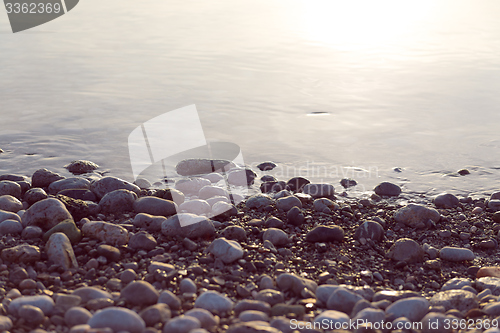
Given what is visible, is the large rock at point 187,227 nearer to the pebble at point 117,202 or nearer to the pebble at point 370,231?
the pebble at point 117,202

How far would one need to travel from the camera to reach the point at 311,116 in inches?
254

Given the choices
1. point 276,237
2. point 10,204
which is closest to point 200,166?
point 276,237

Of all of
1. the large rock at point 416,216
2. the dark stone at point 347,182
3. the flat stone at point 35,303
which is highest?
the flat stone at point 35,303

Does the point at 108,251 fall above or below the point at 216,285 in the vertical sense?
above

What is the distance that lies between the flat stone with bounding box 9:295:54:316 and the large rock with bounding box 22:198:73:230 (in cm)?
93

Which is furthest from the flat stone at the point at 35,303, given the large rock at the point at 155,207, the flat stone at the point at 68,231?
the large rock at the point at 155,207

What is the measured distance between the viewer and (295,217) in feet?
12.0

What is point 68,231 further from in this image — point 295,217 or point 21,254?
point 295,217

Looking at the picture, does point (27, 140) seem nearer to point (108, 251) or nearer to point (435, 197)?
point (108, 251)

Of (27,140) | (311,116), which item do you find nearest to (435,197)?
(311,116)

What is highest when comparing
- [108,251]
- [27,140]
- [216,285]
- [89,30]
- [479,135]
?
[89,30]

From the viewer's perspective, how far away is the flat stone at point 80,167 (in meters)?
4.73

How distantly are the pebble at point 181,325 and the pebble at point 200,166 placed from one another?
8.84 ft

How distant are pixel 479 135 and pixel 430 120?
2.22 ft
